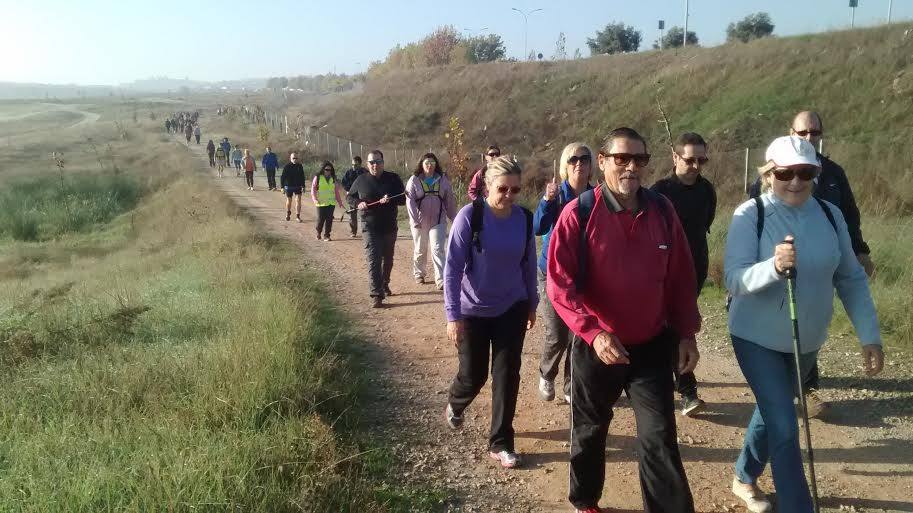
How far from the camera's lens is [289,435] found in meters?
3.86

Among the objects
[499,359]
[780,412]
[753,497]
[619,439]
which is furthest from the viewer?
[619,439]

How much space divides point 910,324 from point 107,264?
13.8 metres

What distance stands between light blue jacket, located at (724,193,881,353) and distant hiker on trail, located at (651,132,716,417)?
1.49m

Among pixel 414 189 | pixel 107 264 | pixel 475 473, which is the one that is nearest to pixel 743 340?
pixel 475 473

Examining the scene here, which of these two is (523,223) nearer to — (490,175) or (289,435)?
(490,175)

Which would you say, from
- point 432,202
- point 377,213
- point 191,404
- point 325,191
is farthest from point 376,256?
point 325,191

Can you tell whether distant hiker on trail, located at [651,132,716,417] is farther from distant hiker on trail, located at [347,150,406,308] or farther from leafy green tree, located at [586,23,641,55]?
leafy green tree, located at [586,23,641,55]

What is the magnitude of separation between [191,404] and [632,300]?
9.77 feet

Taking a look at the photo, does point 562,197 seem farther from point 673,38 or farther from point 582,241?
point 673,38

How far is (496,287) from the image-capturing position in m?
4.12

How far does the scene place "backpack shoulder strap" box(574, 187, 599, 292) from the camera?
303cm

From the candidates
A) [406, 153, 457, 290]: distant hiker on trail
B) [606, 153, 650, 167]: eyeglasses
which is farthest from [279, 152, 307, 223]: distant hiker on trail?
[606, 153, 650, 167]: eyeglasses

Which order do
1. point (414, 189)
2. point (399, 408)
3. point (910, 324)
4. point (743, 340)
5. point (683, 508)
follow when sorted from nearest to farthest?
point (683, 508)
point (743, 340)
point (399, 408)
point (910, 324)
point (414, 189)

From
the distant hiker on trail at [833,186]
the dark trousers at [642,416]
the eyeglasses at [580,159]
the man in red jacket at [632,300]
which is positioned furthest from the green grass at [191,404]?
the distant hiker on trail at [833,186]
